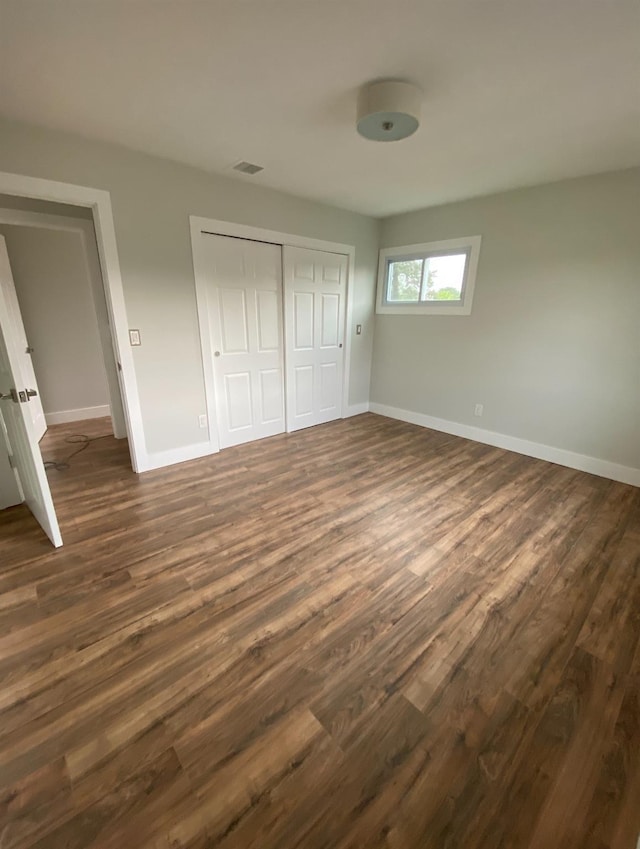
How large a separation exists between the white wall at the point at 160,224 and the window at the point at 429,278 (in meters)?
1.21

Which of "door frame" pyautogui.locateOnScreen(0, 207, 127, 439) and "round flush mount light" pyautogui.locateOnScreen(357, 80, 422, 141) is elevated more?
"round flush mount light" pyautogui.locateOnScreen(357, 80, 422, 141)

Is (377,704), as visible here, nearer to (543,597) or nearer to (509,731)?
(509,731)

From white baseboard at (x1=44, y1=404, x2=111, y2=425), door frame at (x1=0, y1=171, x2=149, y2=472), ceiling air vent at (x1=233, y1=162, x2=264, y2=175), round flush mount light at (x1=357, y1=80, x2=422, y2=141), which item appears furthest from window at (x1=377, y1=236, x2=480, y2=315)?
white baseboard at (x1=44, y1=404, x2=111, y2=425)

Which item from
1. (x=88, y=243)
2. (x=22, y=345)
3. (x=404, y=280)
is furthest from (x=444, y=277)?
(x=22, y=345)

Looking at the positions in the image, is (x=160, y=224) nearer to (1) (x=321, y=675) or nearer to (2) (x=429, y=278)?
(2) (x=429, y=278)

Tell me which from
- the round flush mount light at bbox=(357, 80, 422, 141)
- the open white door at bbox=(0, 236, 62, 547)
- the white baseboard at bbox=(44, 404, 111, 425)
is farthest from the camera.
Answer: the white baseboard at bbox=(44, 404, 111, 425)

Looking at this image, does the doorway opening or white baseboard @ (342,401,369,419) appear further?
white baseboard @ (342,401,369,419)

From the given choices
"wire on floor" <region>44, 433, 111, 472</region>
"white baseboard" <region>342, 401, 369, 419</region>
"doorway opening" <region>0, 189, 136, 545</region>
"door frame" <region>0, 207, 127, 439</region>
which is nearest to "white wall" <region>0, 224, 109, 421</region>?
"doorway opening" <region>0, 189, 136, 545</region>

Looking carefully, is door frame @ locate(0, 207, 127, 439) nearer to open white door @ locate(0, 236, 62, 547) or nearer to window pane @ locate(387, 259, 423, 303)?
open white door @ locate(0, 236, 62, 547)

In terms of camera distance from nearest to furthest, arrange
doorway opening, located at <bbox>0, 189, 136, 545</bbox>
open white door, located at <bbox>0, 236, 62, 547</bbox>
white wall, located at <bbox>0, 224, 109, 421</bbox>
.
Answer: open white door, located at <bbox>0, 236, 62, 547</bbox>
doorway opening, located at <bbox>0, 189, 136, 545</bbox>
white wall, located at <bbox>0, 224, 109, 421</bbox>

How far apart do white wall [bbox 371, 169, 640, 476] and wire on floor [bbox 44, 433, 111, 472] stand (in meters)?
3.98

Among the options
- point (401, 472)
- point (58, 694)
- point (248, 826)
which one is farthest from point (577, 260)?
point (58, 694)

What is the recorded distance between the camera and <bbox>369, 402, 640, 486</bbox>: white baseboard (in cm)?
302

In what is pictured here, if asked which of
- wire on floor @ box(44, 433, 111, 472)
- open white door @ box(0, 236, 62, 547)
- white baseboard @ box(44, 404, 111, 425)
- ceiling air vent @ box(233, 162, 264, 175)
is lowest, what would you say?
wire on floor @ box(44, 433, 111, 472)
